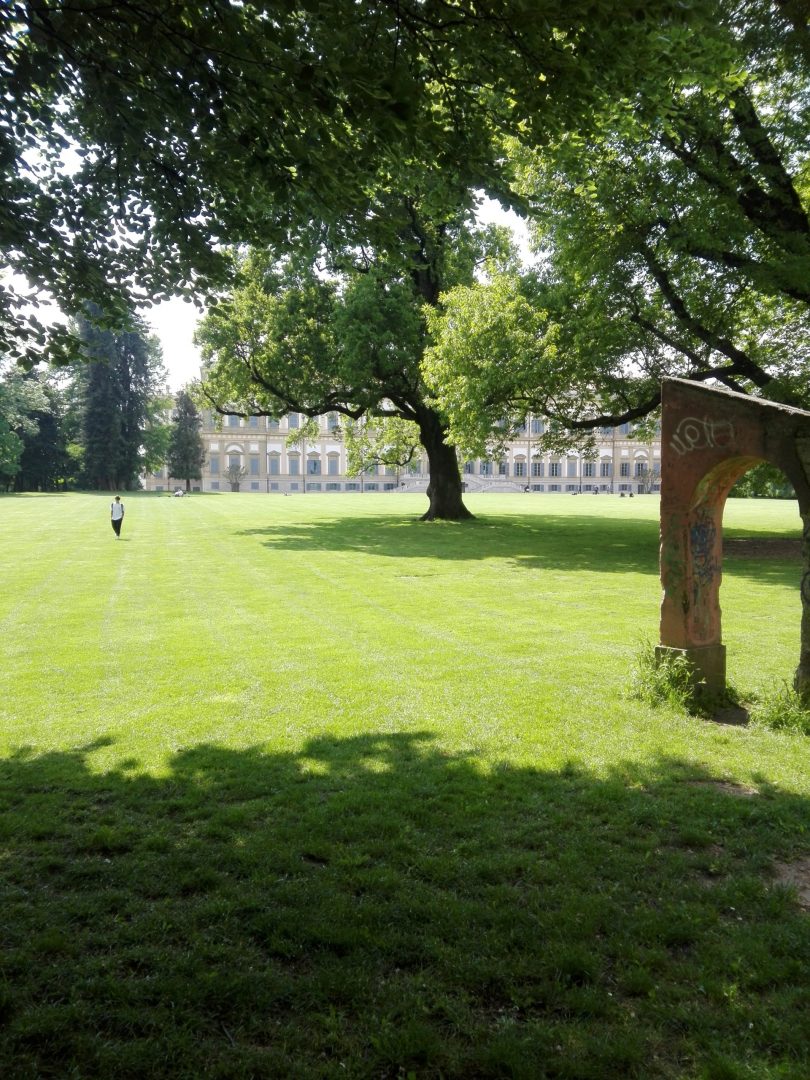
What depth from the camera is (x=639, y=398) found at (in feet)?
79.5

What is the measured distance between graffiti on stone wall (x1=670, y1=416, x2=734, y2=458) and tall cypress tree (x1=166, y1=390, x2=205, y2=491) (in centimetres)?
8852

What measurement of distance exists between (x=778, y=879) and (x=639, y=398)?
71.5ft

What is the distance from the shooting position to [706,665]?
7.43 m

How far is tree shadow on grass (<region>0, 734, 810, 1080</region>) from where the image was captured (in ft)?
9.39

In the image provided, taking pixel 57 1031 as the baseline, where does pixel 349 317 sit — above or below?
above

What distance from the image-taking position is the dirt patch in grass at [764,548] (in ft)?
67.2

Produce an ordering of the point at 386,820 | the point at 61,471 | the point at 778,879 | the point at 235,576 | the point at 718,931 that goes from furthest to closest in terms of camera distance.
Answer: the point at 61,471, the point at 235,576, the point at 386,820, the point at 778,879, the point at 718,931

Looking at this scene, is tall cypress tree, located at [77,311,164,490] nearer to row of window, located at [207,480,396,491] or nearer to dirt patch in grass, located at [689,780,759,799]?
row of window, located at [207,480,396,491]

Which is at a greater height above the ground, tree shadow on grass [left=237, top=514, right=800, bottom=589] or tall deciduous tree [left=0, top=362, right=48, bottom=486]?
tall deciduous tree [left=0, top=362, right=48, bottom=486]

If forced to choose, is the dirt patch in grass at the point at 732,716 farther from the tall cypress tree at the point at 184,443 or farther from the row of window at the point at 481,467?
the row of window at the point at 481,467

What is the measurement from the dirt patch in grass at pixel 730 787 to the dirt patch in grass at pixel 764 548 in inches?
623

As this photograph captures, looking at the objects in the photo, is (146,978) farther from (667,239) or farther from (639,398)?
(639,398)

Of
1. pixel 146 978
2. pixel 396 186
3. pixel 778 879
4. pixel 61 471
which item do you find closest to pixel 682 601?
pixel 778 879

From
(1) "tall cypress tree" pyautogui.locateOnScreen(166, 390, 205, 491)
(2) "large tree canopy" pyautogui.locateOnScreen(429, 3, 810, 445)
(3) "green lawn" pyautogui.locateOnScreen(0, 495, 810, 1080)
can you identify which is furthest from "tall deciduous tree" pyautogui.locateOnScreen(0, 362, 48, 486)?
(3) "green lawn" pyautogui.locateOnScreen(0, 495, 810, 1080)
